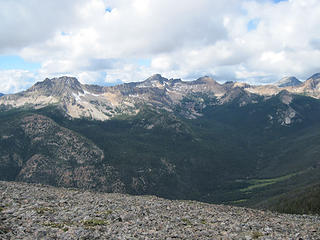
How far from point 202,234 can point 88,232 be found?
17503 mm

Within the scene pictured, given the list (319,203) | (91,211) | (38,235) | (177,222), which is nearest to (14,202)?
(91,211)

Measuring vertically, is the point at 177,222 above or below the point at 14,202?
below

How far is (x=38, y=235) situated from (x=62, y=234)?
317cm

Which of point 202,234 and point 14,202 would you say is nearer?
point 202,234

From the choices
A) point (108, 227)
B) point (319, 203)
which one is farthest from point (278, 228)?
point (319, 203)

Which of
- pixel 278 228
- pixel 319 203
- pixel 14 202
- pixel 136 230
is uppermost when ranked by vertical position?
pixel 14 202

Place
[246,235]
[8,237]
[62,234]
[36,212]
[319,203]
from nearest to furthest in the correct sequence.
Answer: [8,237] < [62,234] < [246,235] < [36,212] < [319,203]

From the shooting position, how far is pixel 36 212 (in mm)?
50969

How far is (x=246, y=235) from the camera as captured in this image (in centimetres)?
4334

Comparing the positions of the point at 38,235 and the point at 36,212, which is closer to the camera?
the point at 38,235

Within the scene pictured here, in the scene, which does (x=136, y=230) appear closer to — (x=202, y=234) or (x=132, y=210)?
(x=202, y=234)

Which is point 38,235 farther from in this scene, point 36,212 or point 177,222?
point 177,222

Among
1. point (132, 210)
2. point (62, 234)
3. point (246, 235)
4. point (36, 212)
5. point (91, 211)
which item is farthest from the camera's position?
point (132, 210)

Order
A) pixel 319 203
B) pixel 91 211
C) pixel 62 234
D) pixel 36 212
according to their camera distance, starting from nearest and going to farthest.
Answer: pixel 62 234
pixel 36 212
pixel 91 211
pixel 319 203
